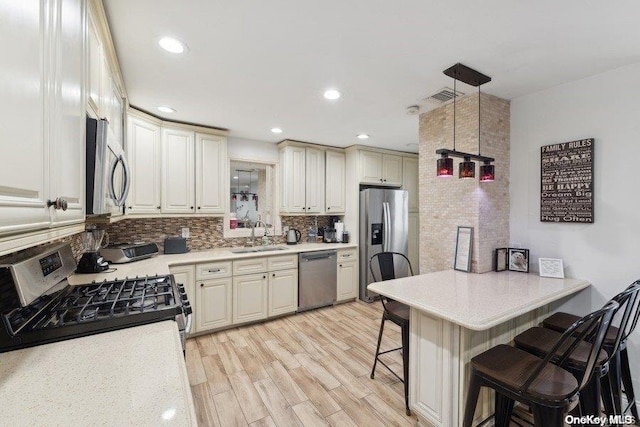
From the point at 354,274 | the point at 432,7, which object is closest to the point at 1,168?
the point at 432,7

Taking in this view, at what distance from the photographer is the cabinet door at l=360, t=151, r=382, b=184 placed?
4.39m

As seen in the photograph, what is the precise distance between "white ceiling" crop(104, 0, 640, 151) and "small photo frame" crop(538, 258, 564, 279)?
147cm

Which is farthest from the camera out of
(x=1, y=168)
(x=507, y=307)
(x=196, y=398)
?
(x=196, y=398)

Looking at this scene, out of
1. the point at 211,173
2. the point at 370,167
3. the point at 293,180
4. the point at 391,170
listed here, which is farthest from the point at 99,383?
A: the point at 391,170

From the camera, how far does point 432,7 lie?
141 cm

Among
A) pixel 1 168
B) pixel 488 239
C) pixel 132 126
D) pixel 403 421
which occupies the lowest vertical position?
pixel 403 421

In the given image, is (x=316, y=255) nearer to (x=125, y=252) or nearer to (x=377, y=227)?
(x=377, y=227)

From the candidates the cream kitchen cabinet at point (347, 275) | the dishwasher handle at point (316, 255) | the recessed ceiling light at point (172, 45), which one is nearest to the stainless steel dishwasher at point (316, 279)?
the dishwasher handle at point (316, 255)

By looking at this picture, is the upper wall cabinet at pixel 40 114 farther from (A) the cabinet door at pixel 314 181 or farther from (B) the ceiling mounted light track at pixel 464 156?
(A) the cabinet door at pixel 314 181

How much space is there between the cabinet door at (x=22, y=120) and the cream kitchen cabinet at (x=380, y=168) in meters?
3.88

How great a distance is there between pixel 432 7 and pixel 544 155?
1784mm

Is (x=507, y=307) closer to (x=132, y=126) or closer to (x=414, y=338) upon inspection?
(x=414, y=338)

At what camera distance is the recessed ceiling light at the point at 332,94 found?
7.89ft

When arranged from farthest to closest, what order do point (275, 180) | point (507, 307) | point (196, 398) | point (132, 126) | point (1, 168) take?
point (275, 180)
point (132, 126)
point (196, 398)
point (507, 307)
point (1, 168)
